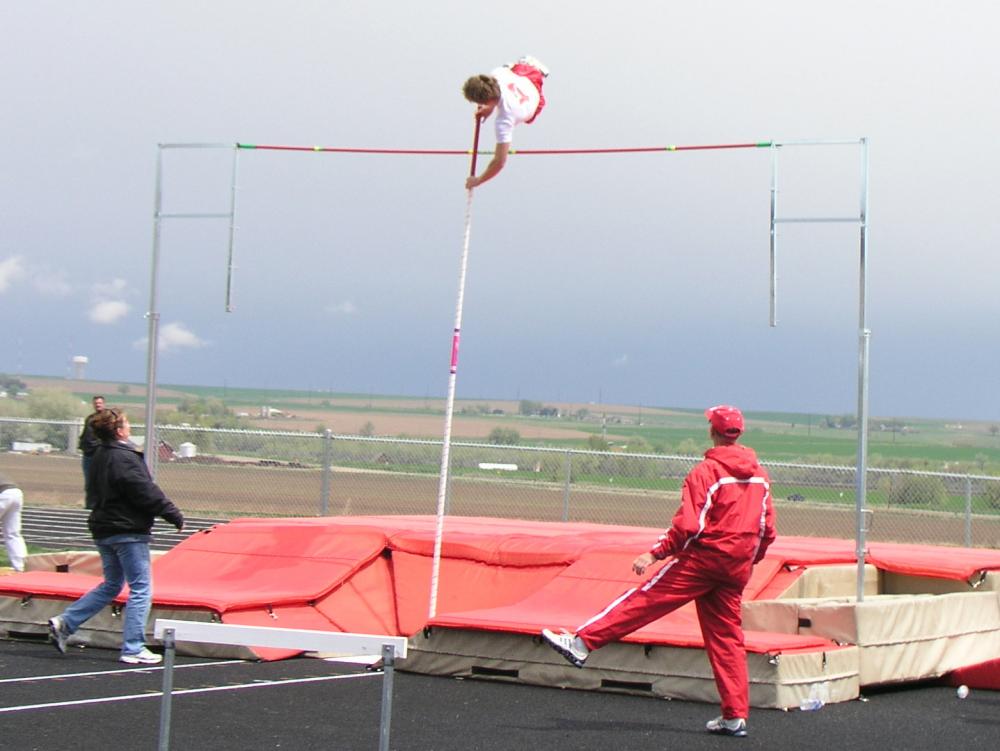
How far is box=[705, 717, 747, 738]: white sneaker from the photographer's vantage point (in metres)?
7.59

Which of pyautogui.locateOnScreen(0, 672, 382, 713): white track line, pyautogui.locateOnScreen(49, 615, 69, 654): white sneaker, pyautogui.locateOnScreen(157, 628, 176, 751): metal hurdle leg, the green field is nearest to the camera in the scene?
pyautogui.locateOnScreen(157, 628, 176, 751): metal hurdle leg

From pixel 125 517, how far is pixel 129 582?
1.39 feet

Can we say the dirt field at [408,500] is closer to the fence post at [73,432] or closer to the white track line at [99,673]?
the fence post at [73,432]

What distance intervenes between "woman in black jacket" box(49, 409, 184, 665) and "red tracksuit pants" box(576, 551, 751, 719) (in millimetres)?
3093

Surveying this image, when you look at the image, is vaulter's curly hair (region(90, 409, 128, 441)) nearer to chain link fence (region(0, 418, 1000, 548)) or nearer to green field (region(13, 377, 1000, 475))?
chain link fence (region(0, 418, 1000, 548))

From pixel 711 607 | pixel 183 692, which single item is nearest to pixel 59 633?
pixel 183 692

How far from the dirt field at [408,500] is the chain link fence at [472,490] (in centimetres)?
4

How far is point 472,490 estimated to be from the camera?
105 ft

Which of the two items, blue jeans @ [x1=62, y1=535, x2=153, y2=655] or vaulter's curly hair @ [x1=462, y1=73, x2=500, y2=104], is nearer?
blue jeans @ [x1=62, y1=535, x2=153, y2=655]

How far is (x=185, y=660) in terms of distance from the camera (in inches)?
388

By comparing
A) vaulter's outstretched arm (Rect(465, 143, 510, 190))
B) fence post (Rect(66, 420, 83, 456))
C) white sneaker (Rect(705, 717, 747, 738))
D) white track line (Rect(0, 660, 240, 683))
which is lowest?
white track line (Rect(0, 660, 240, 683))

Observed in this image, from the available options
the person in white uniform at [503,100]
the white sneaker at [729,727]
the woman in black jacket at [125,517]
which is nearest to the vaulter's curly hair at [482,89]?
the person in white uniform at [503,100]

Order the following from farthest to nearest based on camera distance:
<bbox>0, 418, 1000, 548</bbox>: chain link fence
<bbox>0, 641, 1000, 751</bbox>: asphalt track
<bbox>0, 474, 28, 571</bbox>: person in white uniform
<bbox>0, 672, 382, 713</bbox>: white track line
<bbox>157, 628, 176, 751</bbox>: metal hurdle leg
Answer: <bbox>0, 418, 1000, 548</bbox>: chain link fence → <bbox>0, 474, 28, 571</bbox>: person in white uniform → <bbox>0, 672, 382, 713</bbox>: white track line → <bbox>0, 641, 1000, 751</bbox>: asphalt track → <bbox>157, 628, 176, 751</bbox>: metal hurdle leg

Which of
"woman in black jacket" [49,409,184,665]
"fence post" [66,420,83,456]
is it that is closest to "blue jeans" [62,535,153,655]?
"woman in black jacket" [49,409,184,665]
